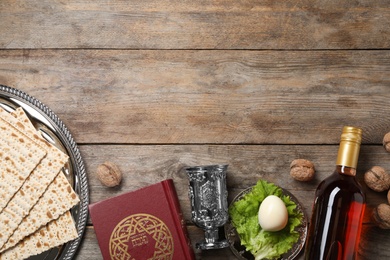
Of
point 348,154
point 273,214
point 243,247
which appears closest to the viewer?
point 348,154

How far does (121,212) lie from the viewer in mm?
1516

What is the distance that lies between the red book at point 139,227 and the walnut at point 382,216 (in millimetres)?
Result: 609

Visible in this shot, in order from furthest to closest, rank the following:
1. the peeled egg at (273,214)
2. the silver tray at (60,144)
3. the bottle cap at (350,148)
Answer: the silver tray at (60,144) → the peeled egg at (273,214) → the bottle cap at (350,148)

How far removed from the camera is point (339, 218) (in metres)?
1.47

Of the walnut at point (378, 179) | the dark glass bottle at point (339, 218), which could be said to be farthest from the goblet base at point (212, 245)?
the walnut at point (378, 179)

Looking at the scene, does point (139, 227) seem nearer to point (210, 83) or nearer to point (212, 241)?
point (212, 241)

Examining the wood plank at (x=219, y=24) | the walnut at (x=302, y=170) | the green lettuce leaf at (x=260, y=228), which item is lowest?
the green lettuce leaf at (x=260, y=228)

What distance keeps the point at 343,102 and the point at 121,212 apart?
802 millimetres

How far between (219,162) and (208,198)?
6.6 inches

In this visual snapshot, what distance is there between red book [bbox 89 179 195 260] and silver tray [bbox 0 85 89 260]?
0.13 metres

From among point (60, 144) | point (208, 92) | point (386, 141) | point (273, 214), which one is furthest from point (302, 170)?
point (60, 144)

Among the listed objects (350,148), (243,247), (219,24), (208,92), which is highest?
(219,24)

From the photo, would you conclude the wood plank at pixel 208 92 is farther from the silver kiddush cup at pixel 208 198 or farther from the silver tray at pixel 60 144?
the silver kiddush cup at pixel 208 198

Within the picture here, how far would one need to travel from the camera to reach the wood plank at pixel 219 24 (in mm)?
1638
